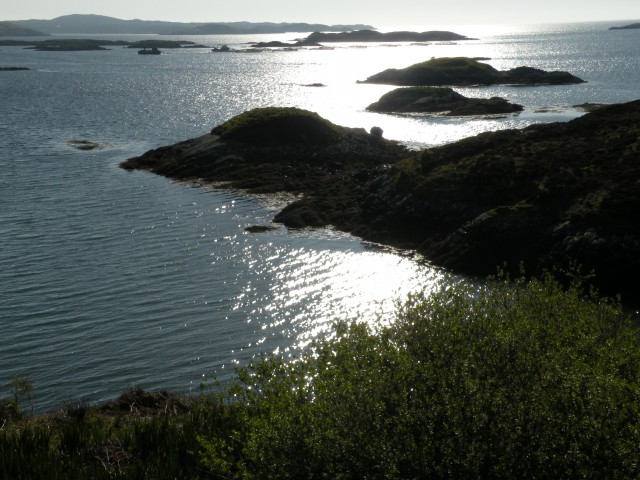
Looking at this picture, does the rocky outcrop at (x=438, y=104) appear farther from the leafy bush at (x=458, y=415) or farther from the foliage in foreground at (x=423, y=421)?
the leafy bush at (x=458, y=415)

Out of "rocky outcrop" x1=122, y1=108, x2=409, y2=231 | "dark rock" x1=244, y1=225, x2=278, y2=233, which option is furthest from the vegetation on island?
"dark rock" x1=244, y1=225, x2=278, y2=233

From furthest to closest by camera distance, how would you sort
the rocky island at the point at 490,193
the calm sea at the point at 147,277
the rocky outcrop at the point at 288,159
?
the rocky outcrop at the point at 288,159, the rocky island at the point at 490,193, the calm sea at the point at 147,277

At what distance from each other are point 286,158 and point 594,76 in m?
108

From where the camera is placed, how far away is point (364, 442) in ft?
43.2

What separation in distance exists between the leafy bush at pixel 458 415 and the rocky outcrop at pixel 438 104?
78.1 meters

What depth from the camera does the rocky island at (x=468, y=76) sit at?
130m

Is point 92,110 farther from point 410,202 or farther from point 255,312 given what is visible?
point 255,312

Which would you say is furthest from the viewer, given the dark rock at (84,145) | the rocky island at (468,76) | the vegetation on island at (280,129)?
the rocky island at (468,76)

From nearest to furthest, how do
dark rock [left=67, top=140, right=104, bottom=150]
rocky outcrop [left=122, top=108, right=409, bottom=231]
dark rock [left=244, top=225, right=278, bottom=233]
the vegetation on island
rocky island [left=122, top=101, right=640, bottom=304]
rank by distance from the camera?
1. rocky island [left=122, top=101, right=640, bottom=304]
2. dark rock [left=244, top=225, right=278, bottom=233]
3. rocky outcrop [left=122, top=108, right=409, bottom=231]
4. the vegetation on island
5. dark rock [left=67, top=140, right=104, bottom=150]

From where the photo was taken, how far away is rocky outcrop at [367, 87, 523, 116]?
9069cm

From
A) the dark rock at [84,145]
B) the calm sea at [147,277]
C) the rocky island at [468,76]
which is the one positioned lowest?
the calm sea at [147,277]

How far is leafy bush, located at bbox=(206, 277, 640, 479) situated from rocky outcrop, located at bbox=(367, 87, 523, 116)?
78072mm

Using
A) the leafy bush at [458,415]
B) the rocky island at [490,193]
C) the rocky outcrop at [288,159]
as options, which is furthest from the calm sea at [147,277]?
the leafy bush at [458,415]

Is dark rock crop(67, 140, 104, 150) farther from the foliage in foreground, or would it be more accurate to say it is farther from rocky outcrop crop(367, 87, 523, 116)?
the foliage in foreground
